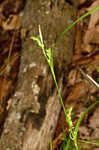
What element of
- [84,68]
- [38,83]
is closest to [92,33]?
[84,68]

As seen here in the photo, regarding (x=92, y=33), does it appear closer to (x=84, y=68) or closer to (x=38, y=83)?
(x=84, y=68)

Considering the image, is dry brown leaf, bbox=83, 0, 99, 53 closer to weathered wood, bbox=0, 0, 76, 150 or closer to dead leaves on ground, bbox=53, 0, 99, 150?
dead leaves on ground, bbox=53, 0, 99, 150

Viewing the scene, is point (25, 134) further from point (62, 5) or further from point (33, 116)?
point (62, 5)

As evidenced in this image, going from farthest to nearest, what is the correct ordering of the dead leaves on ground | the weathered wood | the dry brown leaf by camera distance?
the dry brown leaf < the dead leaves on ground < the weathered wood

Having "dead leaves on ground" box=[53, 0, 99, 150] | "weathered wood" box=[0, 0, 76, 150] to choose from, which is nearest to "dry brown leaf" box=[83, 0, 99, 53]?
"dead leaves on ground" box=[53, 0, 99, 150]

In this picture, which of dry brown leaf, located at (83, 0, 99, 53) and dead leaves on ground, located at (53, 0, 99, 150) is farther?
dry brown leaf, located at (83, 0, 99, 53)

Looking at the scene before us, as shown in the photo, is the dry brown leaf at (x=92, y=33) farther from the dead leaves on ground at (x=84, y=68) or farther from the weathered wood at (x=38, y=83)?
the weathered wood at (x=38, y=83)
